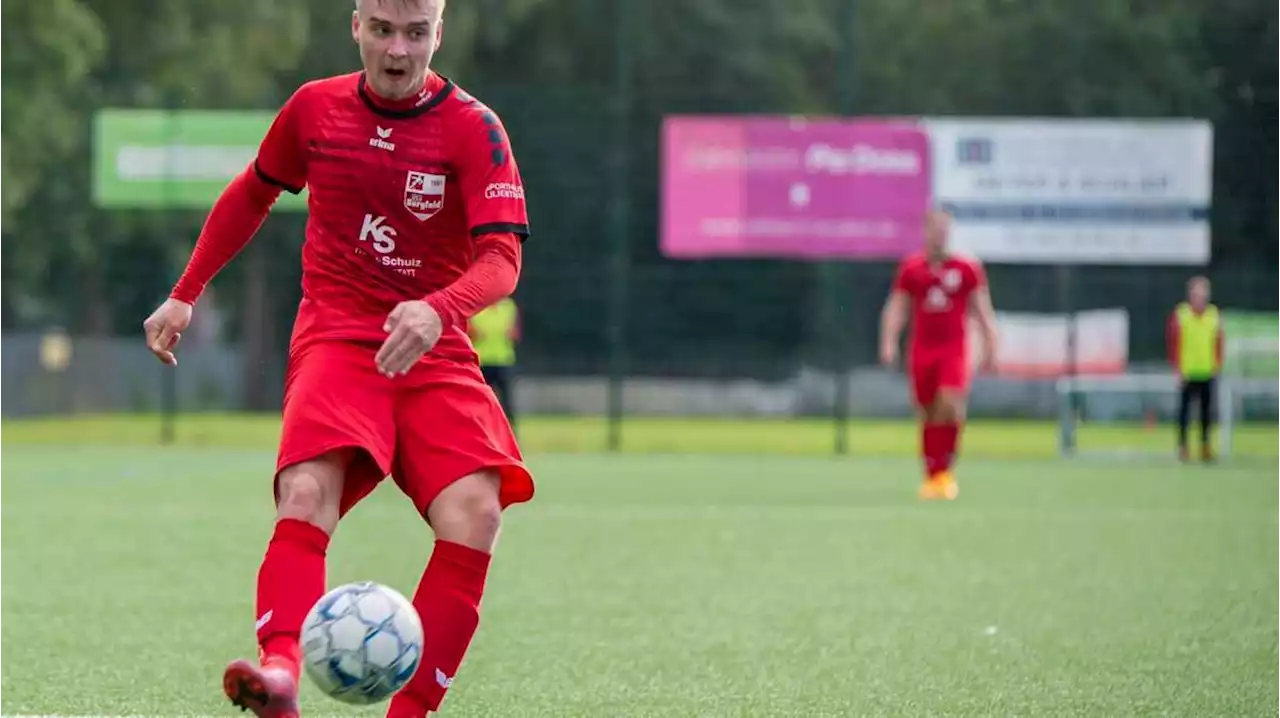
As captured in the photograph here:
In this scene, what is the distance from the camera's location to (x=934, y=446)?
15875mm

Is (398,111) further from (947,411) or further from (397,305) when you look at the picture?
(947,411)

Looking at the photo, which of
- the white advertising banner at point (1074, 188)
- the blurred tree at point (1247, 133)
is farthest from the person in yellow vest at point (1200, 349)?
the blurred tree at point (1247, 133)

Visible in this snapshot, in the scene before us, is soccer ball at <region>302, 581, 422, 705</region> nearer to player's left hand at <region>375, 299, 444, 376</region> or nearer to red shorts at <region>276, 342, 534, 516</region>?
red shorts at <region>276, 342, 534, 516</region>

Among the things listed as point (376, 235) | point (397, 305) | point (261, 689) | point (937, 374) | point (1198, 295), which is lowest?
point (937, 374)

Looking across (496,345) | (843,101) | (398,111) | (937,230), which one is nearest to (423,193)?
(398,111)

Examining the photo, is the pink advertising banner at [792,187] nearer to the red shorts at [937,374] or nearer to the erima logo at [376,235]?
the red shorts at [937,374]

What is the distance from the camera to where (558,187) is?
24.8m

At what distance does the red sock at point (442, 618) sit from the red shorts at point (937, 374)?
11259 mm

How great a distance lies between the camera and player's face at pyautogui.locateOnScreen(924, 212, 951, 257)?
15.4 meters

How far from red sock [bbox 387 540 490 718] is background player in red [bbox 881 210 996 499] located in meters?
11.1

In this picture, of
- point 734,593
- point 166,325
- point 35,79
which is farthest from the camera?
point 35,79

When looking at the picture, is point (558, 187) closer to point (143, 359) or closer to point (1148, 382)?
point (1148, 382)

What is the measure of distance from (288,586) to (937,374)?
1171cm

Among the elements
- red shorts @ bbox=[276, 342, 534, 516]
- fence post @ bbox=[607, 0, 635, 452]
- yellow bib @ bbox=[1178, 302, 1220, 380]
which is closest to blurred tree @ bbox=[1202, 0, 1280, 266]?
yellow bib @ bbox=[1178, 302, 1220, 380]
